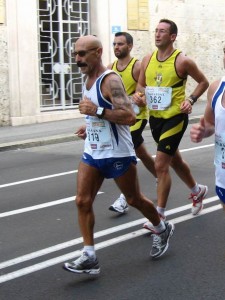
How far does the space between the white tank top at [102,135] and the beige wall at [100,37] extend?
1159 cm

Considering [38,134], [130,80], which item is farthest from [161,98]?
[38,134]

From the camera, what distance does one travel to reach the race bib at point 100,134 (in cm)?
500

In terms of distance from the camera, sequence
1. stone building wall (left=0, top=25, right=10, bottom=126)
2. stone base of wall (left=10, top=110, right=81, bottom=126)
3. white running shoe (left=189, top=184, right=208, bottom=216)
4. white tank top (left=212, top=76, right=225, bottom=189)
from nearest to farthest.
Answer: white tank top (left=212, top=76, right=225, bottom=189) → white running shoe (left=189, top=184, right=208, bottom=216) → stone building wall (left=0, top=25, right=10, bottom=126) → stone base of wall (left=10, top=110, right=81, bottom=126)

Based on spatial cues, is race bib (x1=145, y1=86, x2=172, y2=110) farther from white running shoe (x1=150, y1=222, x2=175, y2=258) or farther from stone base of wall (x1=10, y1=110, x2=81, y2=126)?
stone base of wall (x1=10, y1=110, x2=81, y2=126)

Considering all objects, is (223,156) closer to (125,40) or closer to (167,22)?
(167,22)

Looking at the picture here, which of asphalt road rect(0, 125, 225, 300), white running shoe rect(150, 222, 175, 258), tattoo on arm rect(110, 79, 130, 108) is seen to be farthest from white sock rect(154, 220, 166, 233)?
tattoo on arm rect(110, 79, 130, 108)

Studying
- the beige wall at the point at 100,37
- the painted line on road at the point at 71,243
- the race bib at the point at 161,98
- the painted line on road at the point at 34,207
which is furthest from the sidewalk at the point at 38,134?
the race bib at the point at 161,98

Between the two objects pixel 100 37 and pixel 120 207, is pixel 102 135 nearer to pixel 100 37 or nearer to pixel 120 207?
pixel 120 207

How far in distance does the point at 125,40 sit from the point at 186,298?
11.1ft

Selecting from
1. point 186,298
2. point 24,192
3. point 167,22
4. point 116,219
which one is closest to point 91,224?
point 186,298

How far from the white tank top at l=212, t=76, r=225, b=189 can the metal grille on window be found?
520 inches

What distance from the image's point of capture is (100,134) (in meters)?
5.02

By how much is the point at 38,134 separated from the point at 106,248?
9.12 meters

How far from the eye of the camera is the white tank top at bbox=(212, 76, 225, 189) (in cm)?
455
